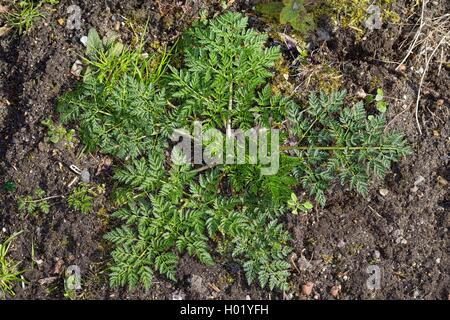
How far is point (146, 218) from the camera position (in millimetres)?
3500

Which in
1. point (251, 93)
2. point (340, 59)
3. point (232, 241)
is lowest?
point (232, 241)

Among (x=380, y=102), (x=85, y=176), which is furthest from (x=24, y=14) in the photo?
(x=380, y=102)

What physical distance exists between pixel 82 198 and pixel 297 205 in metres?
1.25

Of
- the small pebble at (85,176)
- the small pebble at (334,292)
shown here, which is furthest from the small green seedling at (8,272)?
the small pebble at (334,292)

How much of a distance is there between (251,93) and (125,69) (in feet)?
2.60

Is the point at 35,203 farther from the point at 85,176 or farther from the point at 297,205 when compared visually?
the point at 297,205

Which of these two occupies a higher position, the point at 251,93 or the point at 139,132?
the point at 251,93

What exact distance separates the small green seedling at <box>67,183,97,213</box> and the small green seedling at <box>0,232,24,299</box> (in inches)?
14.5

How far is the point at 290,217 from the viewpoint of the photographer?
3.58 metres
